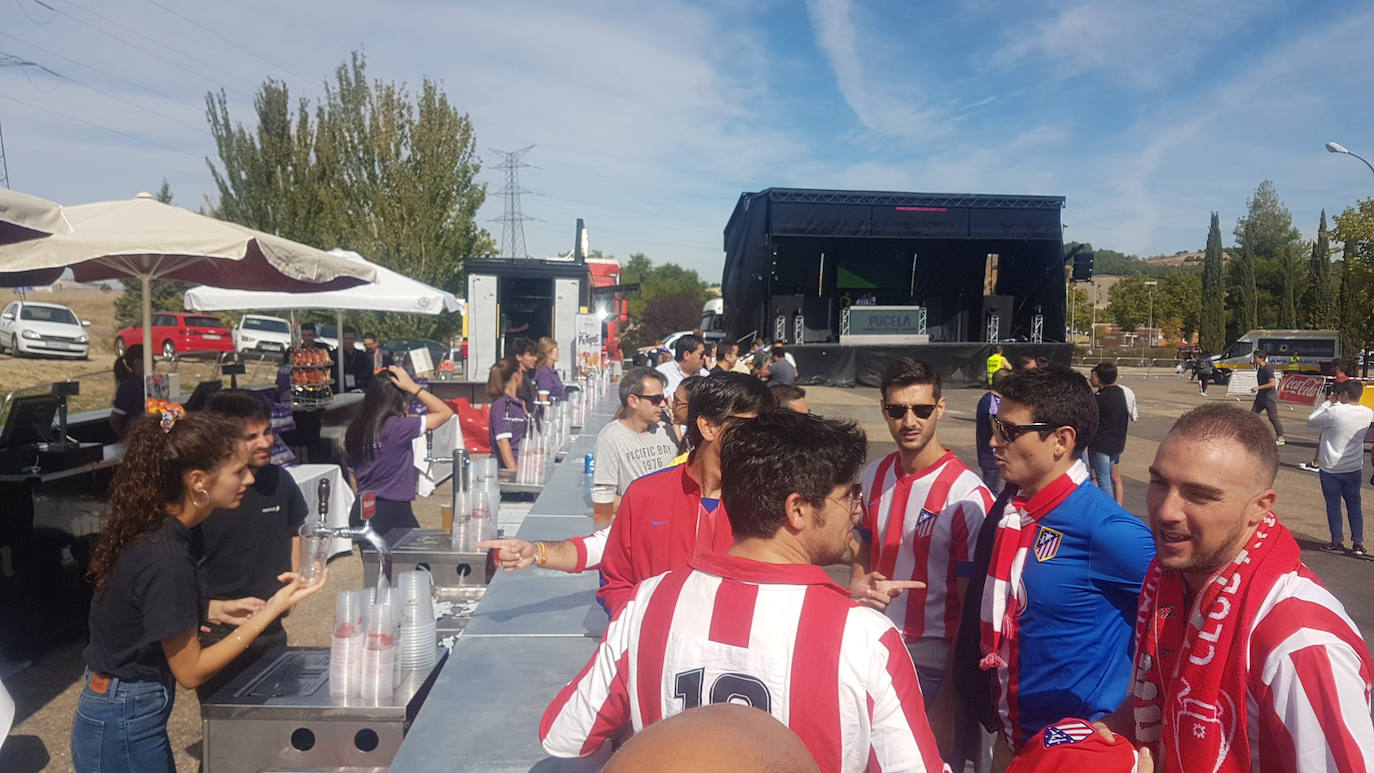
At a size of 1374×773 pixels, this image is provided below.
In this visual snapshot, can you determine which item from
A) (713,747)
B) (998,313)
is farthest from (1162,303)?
(713,747)

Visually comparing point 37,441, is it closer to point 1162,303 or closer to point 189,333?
point 189,333

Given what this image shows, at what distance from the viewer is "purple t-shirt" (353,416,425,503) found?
5.62 m

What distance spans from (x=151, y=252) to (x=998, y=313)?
2733 centimetres

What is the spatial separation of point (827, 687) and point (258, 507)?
2819 millimetres

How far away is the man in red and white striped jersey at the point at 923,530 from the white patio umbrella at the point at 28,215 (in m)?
4.04

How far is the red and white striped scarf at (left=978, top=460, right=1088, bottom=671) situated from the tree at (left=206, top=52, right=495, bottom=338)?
25.3m

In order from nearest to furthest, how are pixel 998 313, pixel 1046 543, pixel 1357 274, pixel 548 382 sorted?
pixel 1046 543 < pixel 548 382 < pixel 998 313 < pixel 1357 274

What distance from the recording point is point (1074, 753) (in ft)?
4.66

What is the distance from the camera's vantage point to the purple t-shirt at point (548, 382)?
1082 cm

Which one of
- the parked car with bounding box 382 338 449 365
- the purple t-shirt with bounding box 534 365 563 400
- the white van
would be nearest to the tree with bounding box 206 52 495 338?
the parked car with bounding box 382 338 449 365

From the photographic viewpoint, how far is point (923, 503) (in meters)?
3.14

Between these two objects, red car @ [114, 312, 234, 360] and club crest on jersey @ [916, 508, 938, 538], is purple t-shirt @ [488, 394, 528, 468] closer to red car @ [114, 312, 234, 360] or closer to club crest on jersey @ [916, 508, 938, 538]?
club crest on jersey @ [916, 508, 938, 538]

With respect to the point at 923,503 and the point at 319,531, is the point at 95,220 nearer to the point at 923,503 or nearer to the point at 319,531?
the point at 319,531

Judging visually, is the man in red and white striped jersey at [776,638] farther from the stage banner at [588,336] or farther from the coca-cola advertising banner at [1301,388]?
the coca-cola advertising banner at [1301,388]
